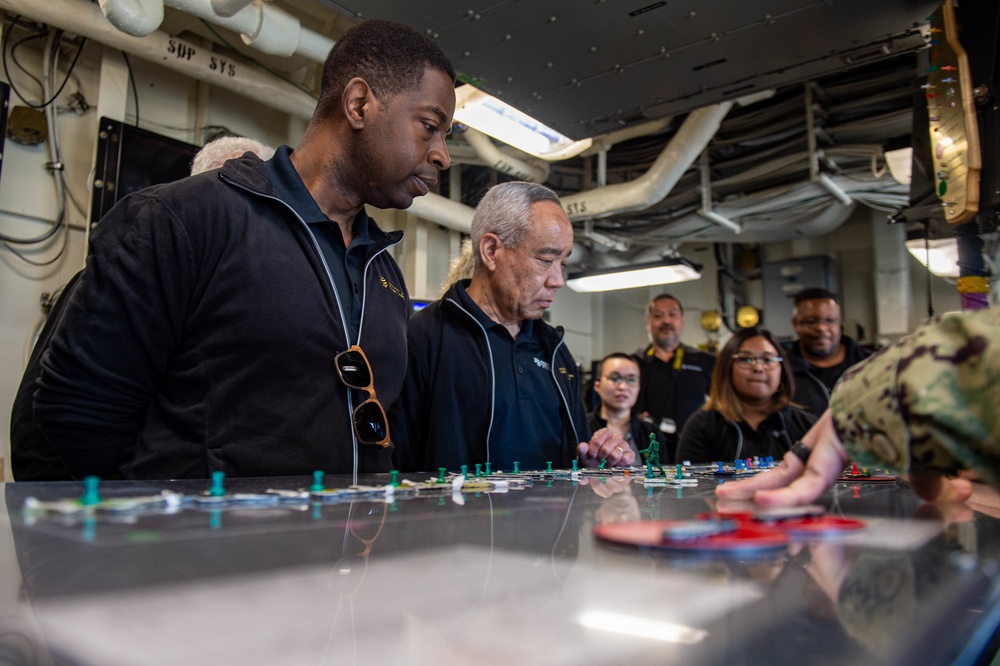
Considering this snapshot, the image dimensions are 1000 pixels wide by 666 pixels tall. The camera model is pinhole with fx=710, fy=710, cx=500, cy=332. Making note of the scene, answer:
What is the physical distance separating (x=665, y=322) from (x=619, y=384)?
3.77 feet

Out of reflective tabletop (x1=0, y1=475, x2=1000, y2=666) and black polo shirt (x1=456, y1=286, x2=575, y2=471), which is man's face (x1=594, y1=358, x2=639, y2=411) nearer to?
black polo shirt (x1=456, y1=286, x2=575, y2=471)

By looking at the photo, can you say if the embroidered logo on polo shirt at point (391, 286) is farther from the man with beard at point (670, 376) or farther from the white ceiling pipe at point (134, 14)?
the man with beard at point (670, 376)

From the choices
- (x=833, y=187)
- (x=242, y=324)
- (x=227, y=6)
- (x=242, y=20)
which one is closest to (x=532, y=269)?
(x=242, y=324)

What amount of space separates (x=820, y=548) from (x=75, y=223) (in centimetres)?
395

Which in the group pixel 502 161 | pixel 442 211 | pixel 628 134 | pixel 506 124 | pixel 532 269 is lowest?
pixel 532 269

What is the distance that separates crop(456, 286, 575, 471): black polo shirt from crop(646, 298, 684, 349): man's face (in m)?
2.87

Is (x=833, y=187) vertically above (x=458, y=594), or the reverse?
(x=833, y=187)

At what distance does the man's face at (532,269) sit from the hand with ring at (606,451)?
0.46 metres

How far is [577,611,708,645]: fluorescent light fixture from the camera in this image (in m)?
0.35

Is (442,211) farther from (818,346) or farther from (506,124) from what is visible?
(818,346)

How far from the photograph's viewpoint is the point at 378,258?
1.64 m

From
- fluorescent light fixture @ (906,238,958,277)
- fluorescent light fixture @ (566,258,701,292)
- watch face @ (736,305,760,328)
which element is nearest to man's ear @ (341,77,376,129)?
fluorescent light fixture @ (906,238,958,277)

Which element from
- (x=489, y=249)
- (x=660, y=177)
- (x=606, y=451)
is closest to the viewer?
(x=606, y=451)

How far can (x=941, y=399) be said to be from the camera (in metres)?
0.63
